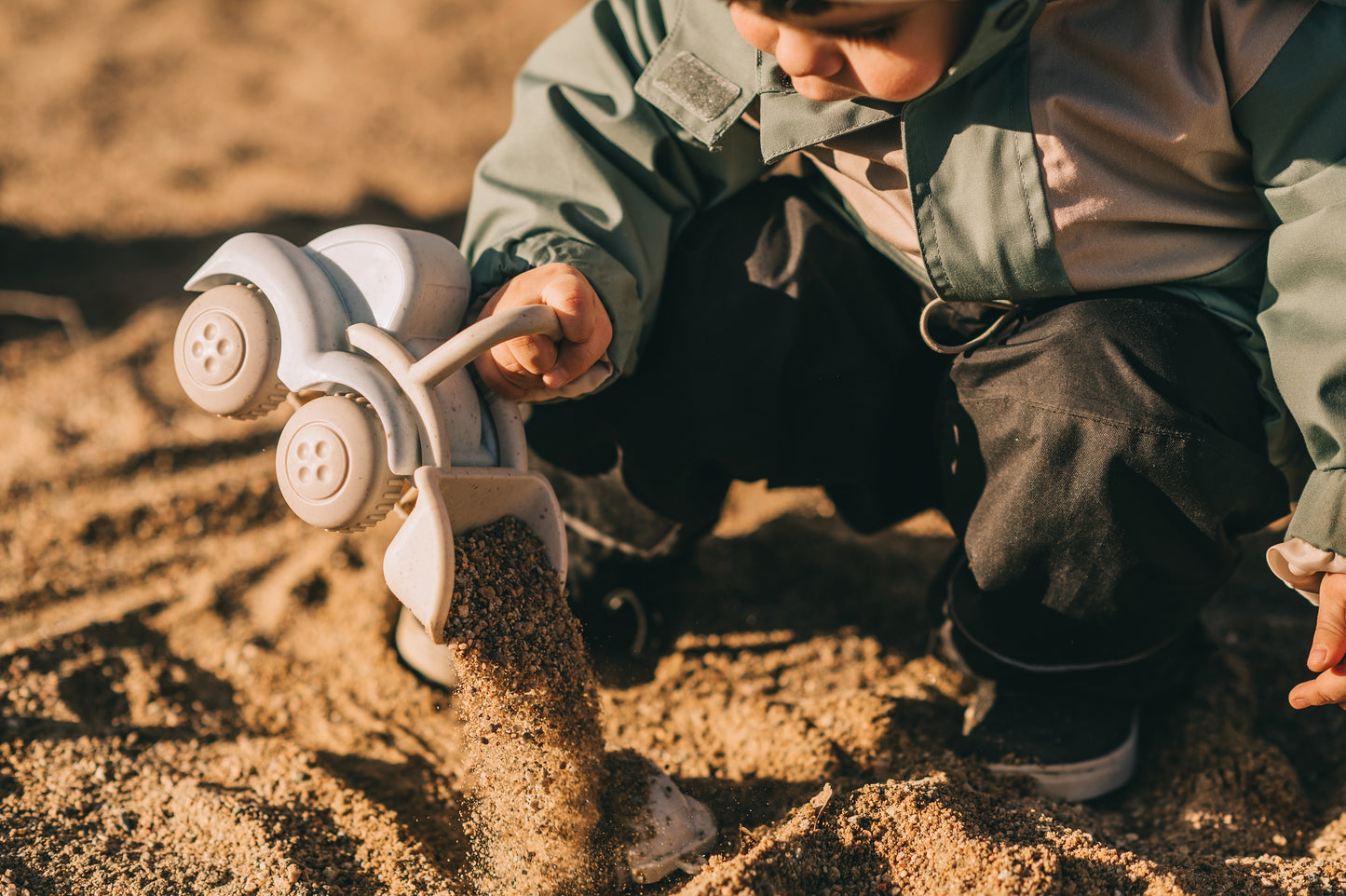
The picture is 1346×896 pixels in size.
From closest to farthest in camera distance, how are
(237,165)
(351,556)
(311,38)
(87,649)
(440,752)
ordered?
(440,752) → (87,649) → (351,556) → (237,165) → (311,38)

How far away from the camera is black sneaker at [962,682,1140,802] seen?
1.28m

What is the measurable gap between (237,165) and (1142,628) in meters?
3.09

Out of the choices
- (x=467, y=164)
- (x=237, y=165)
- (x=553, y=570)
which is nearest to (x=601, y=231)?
(x=553, y=570)

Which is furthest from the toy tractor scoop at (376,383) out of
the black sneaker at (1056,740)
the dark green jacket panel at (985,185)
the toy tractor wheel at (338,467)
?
the black sneaker at (1056,740)

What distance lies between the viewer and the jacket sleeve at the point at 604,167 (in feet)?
4.11

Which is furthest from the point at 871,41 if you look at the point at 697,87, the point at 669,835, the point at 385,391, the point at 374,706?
the point at 374,706

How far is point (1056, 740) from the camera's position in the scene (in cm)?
130

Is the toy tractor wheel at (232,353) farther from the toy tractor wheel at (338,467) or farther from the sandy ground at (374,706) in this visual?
the sandy ground at (374,706)

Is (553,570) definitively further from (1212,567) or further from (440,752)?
(1212,567)

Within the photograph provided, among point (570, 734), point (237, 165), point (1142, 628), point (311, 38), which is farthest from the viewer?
point (311, 38)

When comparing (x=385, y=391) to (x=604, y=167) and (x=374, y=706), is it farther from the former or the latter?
(x=374, y=706)

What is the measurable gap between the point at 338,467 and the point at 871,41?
66 cm

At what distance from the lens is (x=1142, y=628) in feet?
4.08

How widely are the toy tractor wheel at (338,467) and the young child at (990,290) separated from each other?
20 cm
